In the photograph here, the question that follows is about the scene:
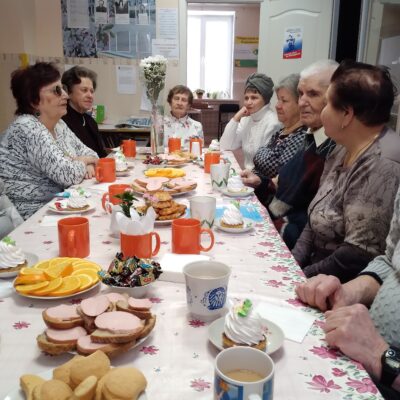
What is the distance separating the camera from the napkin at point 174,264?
1127mm

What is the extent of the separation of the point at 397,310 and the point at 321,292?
0.24 metres

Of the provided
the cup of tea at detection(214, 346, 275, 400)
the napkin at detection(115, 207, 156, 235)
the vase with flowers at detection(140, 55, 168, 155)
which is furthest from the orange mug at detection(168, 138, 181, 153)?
the cup of tea at detection(214, 346, 275, 400)

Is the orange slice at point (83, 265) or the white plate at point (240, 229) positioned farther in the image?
the white plate at point (240, 229)

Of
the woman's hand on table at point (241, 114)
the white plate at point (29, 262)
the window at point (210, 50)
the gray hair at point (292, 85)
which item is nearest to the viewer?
the white plate at point (29, 262)

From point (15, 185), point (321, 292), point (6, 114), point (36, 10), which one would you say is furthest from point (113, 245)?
point (36, 10)

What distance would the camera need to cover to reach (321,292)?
1.00m

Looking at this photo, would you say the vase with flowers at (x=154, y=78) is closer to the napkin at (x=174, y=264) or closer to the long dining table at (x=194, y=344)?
the long dining table at (x=194, y=344)

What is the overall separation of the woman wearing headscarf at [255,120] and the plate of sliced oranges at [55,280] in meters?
2.43

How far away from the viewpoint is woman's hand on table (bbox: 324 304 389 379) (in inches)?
33.3

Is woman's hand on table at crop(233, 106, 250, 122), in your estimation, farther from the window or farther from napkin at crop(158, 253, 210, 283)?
the window

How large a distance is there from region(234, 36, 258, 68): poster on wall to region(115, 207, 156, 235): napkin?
787cm

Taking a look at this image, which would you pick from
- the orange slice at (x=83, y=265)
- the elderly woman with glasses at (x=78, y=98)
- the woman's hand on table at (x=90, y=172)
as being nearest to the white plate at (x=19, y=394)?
the orange slice at (x=83, y=265)

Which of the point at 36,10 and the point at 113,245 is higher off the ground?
the point at 36,10

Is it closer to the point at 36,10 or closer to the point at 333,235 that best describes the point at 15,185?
the point at 333,235
